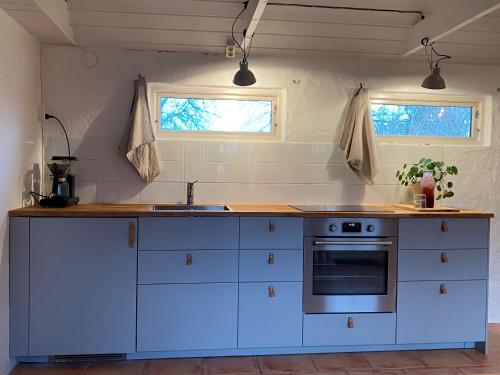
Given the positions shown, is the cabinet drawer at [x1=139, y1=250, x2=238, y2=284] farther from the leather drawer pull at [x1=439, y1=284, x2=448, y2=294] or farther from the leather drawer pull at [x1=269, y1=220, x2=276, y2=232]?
the leather drawer pull at [x1=439, y1=284, x2=448, y2=294]

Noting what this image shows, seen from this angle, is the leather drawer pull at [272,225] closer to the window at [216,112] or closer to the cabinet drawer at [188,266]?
the cabinet drawer at [188,266]

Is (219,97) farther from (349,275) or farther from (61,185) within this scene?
(349,275)

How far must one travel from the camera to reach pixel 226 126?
3229 millimetres

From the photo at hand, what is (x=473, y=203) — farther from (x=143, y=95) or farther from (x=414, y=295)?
(x=143, y=95)

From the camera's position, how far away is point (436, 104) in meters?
3.41

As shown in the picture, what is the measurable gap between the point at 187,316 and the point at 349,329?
3.35 feet

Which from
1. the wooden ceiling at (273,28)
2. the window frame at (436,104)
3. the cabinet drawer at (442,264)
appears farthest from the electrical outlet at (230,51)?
the cabinet drawer at (442,264)

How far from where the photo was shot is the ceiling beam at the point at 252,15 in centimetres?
235

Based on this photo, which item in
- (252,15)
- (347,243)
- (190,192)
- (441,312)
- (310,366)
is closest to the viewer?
(252,15)

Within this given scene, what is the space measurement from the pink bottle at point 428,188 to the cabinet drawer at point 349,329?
0.80m

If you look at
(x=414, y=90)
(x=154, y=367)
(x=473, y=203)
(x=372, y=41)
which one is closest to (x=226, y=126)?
(x=372, y=41)

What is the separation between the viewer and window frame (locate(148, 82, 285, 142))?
315 centimetres

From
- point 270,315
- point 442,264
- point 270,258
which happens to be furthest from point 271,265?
point 442,264

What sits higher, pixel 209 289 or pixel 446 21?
pixel 446 21
